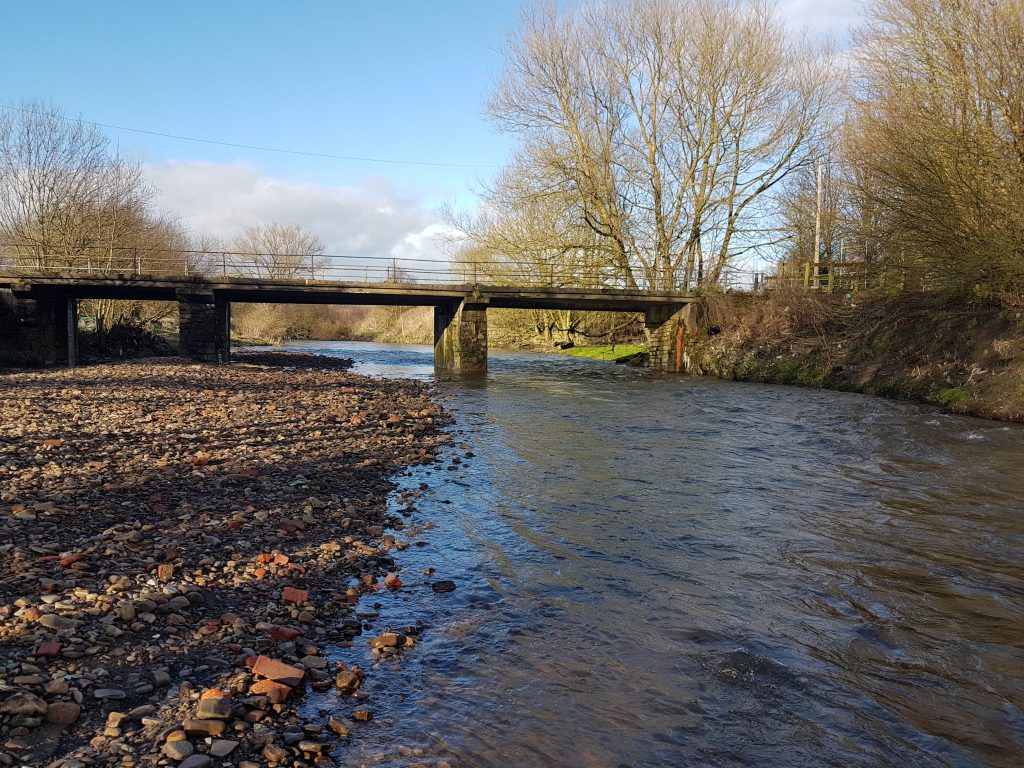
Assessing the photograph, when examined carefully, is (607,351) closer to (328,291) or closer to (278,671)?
(328,291)

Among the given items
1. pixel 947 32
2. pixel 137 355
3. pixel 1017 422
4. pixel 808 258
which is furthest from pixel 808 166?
pixel 137 355

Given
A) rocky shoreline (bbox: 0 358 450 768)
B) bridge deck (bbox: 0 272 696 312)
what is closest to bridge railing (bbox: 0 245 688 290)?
bridge deck (bbox: 0 272 696 312)

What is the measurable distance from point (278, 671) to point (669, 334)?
Answer: 33.8m

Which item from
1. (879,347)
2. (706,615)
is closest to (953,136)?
(879,347)

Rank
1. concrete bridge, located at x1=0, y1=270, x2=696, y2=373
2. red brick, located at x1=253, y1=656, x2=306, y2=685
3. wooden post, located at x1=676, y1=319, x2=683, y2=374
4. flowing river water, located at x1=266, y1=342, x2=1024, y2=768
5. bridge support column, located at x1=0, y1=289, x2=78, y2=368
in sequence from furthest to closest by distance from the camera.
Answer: wooden post, located at x1=676, y1=319, x2=683, y2=374 → concrete bridge, located at x1=0, y1=270, x2=696, y2=373 → bridge support column, located at x1=0, y1=289, x2=78, y2=368 → red brick, located at x1=253, y1=656, x2=306, y2=685 → flowing river water, located at x1=266, y1=342, x2=1024, y2=768

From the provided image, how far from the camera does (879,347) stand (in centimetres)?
2417

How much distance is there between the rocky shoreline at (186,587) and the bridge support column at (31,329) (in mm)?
20854

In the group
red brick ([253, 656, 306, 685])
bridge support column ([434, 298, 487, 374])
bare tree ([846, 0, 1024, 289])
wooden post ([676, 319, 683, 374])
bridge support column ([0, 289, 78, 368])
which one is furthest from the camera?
wooden post ([676, 319, 683, 374])

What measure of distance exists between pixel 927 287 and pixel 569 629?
23.2 meters

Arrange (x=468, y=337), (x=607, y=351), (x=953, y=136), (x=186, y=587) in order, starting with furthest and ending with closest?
1. (x=607, y=351)
2. (x=468, y=337)
3. (x=953, y=136)
4. (x=186, y=587)

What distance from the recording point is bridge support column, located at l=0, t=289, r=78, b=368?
29531 mm

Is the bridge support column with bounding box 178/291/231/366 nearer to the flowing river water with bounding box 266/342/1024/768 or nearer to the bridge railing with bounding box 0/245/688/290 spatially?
the bridge railing with bounding box 0/245/688/290

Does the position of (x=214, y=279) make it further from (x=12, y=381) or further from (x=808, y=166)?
(x=808, y=166)

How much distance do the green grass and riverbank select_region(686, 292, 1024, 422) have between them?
9563 mm
